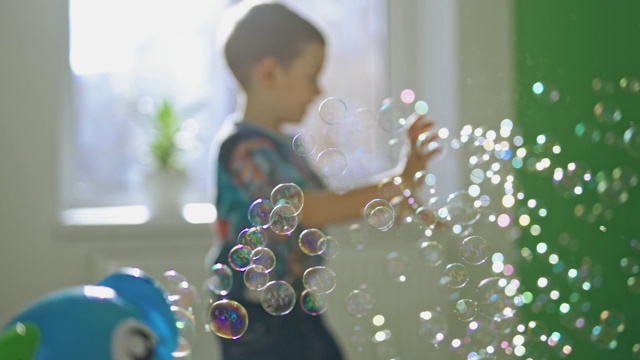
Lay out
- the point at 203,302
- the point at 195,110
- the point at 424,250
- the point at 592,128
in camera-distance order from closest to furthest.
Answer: the point at 424,250, the point at 592,128, the point at 203,302, the point at 195,110

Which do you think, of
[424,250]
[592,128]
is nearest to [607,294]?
[592,128]

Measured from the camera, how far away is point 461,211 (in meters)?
1.48

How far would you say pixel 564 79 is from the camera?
74.0 inches

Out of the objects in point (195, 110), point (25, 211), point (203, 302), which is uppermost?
point (195, 110)

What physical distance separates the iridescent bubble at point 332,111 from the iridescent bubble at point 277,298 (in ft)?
0.94

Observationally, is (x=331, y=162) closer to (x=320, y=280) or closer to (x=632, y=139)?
(x=320, y=280)

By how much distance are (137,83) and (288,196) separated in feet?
4.21

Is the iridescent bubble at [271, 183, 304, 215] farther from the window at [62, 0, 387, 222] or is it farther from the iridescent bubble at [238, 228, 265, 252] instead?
the window at [62, 0, 387, 222]

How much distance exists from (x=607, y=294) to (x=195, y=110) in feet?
3.97

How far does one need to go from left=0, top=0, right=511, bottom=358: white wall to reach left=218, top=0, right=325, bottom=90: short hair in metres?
0.64

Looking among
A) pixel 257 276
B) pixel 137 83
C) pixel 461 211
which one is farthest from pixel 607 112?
pixel 137 83

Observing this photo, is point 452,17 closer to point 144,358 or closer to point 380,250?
point 380,250

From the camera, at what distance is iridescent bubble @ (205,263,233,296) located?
1.45 meters

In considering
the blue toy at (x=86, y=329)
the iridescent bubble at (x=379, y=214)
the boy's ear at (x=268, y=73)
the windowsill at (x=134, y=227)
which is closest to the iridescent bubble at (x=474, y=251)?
the iridescent bubble at (x=379, y=214)
